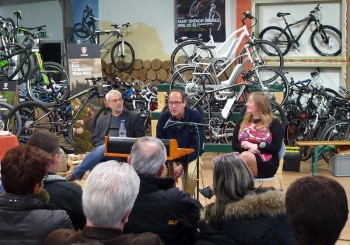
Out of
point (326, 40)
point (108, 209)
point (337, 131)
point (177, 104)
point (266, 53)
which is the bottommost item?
point (337, 131)

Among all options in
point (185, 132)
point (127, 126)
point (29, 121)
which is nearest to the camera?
point (185, 132)

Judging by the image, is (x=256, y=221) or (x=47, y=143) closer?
(x=256, y=221)

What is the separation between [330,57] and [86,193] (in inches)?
313

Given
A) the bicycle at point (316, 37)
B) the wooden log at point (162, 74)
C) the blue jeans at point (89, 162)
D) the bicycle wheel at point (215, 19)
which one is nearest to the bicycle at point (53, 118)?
the wooden log at point (162, 74)

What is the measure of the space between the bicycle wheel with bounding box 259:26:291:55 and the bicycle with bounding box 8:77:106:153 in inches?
128

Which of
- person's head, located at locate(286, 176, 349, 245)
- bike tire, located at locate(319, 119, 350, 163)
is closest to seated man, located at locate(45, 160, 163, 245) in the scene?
person's head, located at locate(286, 176, 349, 245)

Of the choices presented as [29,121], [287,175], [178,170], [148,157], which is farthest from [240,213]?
[29,121]

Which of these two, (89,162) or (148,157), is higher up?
(148,157)

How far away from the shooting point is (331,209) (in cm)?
165

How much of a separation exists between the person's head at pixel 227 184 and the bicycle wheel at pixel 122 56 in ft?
26.5

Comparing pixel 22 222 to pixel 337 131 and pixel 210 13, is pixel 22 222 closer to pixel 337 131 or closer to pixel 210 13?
pixel 337 131

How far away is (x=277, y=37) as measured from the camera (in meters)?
9.54

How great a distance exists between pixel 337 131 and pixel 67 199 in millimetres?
5688

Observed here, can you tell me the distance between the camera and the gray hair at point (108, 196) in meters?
1.96
